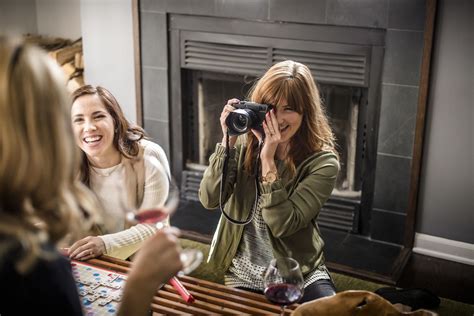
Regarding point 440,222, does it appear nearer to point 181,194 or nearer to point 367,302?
point 181,194

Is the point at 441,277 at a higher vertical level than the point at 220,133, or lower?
lower

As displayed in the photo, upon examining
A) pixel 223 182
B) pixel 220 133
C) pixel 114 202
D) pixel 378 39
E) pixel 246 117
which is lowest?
pixel 220 133

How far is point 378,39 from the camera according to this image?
2785 millimetres

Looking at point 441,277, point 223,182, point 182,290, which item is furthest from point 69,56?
point 182,290

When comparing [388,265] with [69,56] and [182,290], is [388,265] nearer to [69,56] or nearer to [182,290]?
[182,290]

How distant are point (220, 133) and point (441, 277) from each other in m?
1.39

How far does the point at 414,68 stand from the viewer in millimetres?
2717

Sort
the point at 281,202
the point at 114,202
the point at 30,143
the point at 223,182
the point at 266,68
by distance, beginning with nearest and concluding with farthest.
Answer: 1. the point at 30,143
2. the point at 114,202
3. the point at 281,202
4. the point at 223,182
5. the point at 266,68

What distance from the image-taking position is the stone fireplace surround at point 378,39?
8.91ft

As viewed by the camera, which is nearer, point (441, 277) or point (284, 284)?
point (284, 284)

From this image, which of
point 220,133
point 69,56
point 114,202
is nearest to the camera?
point 114,202

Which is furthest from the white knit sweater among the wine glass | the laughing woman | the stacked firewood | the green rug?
the stacked firewood

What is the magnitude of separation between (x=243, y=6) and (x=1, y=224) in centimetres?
230

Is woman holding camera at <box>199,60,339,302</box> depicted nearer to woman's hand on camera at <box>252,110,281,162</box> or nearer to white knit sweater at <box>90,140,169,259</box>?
woman's hand on camera at <box>252,110,281,162</box>
